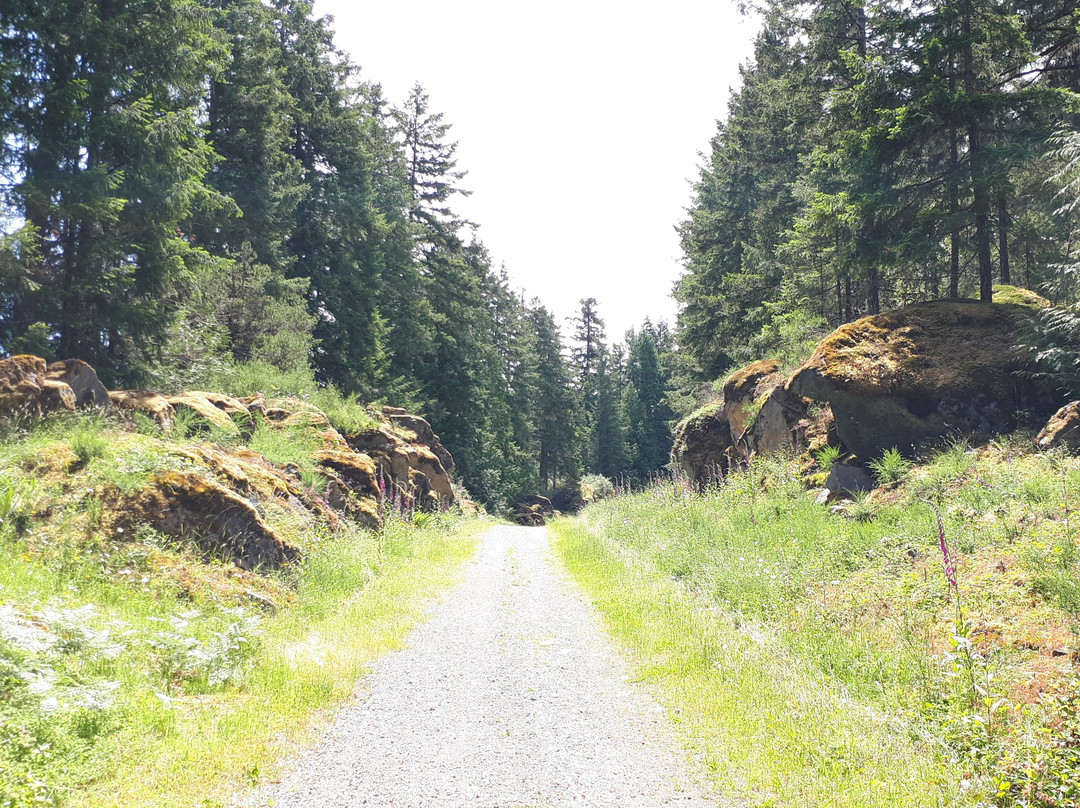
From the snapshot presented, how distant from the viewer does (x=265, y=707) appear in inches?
185

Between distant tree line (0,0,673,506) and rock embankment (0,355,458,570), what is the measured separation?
2.00 metres

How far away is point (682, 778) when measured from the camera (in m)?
3.87

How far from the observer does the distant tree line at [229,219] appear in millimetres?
10102

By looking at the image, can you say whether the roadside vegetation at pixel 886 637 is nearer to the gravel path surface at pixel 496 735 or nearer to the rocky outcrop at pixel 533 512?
the gravel path surface at pixel 496 735

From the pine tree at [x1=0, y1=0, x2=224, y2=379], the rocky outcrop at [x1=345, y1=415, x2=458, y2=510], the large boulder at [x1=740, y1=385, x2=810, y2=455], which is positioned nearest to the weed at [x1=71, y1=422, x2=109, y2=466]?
the pine tree at [x1=0, y1=0, x2=224, y2=379]

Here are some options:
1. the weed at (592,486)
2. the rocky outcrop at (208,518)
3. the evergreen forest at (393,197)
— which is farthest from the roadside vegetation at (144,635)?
the weed at (592,486)

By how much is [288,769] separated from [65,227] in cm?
1094

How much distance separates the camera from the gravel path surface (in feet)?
12.1

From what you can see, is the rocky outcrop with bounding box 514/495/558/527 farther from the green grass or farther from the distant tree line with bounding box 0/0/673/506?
the green grass

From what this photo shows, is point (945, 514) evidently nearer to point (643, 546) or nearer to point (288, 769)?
point (643, 546)

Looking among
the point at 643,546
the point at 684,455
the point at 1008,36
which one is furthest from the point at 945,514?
the point at 684,455

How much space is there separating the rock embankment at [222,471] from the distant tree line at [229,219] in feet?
6.57

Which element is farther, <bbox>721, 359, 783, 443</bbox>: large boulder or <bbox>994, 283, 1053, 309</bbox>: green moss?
<bbox>721, 359, 783, 443</bbox>: large boulder

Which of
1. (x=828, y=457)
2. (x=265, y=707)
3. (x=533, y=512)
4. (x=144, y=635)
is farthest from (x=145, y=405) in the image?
(x=533, y=512)
